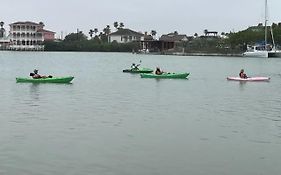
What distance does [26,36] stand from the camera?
19338 centimetres

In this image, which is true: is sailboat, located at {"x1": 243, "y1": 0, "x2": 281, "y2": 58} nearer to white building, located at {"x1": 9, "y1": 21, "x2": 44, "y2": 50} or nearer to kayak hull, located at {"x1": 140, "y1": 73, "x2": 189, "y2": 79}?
white building, located at {"x1": 9, "y1": 21, "x2": 44, "y2": 50}

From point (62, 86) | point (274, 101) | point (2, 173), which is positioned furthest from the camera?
point (62, 86)

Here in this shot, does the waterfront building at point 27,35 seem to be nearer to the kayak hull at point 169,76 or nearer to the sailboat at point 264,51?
the sailboat at point 264,51

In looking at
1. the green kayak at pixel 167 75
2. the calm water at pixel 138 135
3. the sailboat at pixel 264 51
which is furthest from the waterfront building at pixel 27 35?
the calm water at pixel 138 135

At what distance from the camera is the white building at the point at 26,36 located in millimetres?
189125

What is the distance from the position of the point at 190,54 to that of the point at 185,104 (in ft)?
463

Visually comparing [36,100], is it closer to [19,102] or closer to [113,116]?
[19,102]

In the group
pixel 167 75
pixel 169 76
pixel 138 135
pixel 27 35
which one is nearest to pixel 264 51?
pixel 169 76

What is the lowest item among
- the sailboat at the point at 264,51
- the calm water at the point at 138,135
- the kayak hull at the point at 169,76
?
the calm water at the point at 138,135

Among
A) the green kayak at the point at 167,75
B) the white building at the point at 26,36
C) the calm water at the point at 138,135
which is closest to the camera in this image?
the calm water at the point at 138,135

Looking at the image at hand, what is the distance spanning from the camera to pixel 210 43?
563 ft

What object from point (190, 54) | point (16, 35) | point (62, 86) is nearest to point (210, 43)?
point (190, 54)

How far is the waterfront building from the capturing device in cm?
18920

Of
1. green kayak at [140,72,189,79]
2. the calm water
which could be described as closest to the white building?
green kayak at [140,72,189,79]
